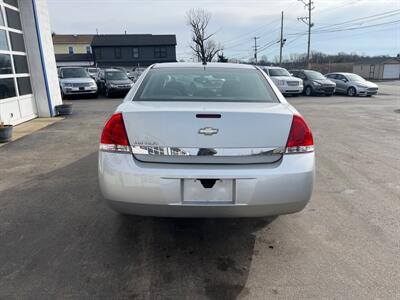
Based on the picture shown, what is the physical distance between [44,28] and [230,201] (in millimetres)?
10106

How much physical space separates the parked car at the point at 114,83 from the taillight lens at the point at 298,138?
613 inches

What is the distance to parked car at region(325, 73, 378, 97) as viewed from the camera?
19094mm

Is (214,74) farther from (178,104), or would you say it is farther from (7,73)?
(7,73)

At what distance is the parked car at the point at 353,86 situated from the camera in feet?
62.6

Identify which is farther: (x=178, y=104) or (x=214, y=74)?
(x=214, y=74)

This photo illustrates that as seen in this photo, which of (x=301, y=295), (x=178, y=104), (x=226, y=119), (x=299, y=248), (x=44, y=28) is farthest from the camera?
(x=44, y=28)

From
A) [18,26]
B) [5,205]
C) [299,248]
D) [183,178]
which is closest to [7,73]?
[18,26]

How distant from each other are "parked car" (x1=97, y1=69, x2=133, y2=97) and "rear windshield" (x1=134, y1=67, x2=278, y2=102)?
14.3m

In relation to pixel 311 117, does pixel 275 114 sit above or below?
above

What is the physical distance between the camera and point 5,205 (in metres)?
3.77

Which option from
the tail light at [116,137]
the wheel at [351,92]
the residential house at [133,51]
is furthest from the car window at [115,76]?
the residential house at [133,51]

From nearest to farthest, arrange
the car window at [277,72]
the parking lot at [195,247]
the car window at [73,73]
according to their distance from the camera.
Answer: the parking lot at [195,247] → the car window at [73,73] → the car window at [277,72]

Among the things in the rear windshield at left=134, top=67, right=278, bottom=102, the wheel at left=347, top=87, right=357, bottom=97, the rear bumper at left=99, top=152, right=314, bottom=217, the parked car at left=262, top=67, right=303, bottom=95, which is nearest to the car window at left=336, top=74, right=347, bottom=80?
the wheel at left=347, top=87, right=357, bottom=97

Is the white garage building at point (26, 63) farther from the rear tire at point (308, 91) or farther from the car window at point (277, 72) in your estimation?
A: the rear tire at point (308, 91)
